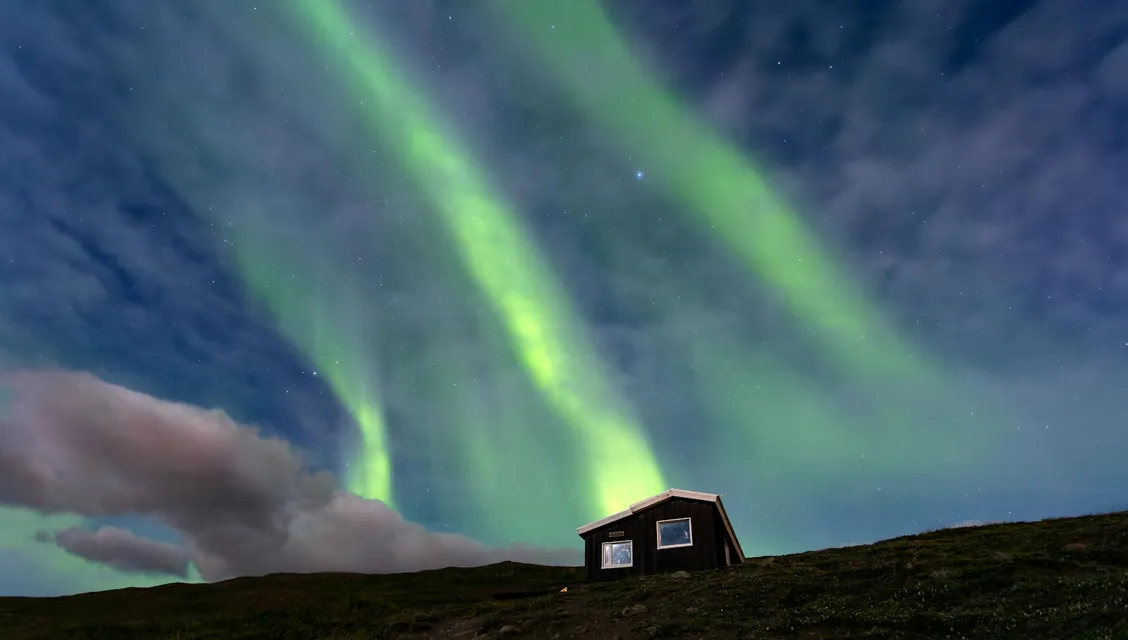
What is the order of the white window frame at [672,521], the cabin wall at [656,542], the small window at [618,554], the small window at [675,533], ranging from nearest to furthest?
the cabin wall at [656,542], the white window frame at [672,521], the small window at [675,533], the small window at [618,554]

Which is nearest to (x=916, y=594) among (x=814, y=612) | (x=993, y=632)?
(x=814, y=612)

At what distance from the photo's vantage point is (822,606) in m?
29.6

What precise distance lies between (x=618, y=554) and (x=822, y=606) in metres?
26.1

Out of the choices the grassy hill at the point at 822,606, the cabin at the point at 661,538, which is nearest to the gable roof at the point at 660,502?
the cabin at the point at 661,538

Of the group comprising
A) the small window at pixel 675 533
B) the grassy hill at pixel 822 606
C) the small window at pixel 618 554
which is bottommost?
the grassy hill at pixel 822 606

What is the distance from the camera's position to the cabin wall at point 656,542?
50562 millimetres

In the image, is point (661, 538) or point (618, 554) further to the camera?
point (618, 554)

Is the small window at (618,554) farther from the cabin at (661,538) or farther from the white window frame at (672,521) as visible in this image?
the white window frame at (672,521)

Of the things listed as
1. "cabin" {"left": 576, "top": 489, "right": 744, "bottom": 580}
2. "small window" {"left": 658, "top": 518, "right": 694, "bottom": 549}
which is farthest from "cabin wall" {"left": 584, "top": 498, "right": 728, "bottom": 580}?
"small window" {"left": 658, "top": 518, "right": 694, "bottom": 549}

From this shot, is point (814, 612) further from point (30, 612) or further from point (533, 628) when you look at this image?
point (30, 612)

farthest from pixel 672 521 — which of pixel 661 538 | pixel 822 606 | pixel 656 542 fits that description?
pixel 822 606

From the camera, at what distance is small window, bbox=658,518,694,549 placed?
170 feet

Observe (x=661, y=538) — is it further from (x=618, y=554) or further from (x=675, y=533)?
(x=618, y=554)

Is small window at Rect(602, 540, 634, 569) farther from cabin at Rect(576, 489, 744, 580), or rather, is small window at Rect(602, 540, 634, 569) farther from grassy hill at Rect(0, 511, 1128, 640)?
grassy hill at Rect(0, 511, 1128, 640)
